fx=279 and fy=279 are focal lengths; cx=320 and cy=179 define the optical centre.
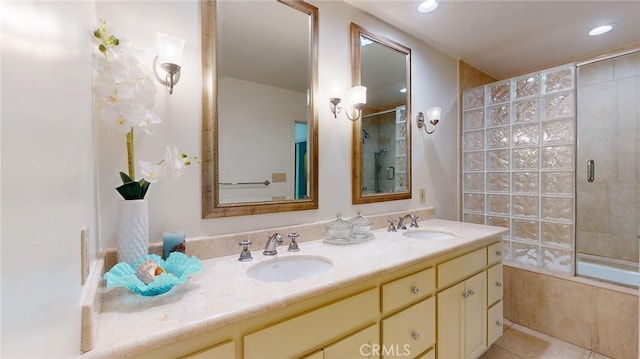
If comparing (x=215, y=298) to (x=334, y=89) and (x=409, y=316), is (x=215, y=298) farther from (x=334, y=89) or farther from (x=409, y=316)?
(x=334, y=89)

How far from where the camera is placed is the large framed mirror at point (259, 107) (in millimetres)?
1286

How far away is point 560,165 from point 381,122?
132 centimetres

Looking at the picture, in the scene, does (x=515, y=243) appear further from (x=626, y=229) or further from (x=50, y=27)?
(x=50, y=27)

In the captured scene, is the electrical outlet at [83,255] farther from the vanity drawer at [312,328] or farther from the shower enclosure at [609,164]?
the shower enclosure at [609,164]

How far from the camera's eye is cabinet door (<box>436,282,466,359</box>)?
1.40 metres

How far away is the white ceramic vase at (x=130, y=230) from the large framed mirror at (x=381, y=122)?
120 cm

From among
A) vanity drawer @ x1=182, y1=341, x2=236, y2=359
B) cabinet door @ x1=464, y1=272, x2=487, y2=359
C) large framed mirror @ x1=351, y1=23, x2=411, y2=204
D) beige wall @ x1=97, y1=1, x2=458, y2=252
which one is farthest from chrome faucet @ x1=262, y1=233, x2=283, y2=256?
cabinet door @ x1=464, y1=272, x2=487, y2=359

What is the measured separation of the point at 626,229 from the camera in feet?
8.39

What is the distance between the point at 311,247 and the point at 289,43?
3.71 feet

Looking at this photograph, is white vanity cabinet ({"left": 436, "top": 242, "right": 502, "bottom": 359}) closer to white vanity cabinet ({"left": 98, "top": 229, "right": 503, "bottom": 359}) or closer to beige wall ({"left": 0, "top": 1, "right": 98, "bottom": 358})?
white vanity cabinet ({"left": 98, "top": 229, "right": 503, "bottom": 359})

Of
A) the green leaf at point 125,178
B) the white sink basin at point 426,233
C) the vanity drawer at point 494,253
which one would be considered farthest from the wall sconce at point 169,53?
the vanity drawer at point 494,253

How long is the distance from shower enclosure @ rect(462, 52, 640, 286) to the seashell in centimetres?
250

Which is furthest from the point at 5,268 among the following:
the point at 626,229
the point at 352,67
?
the point at 626,229

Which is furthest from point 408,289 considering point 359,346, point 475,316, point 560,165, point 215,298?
point 560,165
